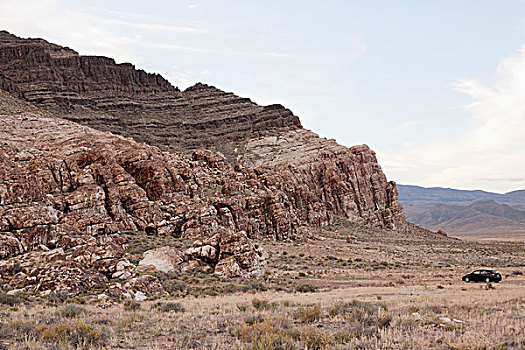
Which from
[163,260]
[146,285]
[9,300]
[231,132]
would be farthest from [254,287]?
[231,132]

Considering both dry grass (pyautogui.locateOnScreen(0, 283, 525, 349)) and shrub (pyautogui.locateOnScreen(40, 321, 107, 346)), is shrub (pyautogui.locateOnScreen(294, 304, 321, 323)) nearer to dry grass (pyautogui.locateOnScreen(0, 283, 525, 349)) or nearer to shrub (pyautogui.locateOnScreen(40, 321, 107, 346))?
dry grass (pyautogui.locateOnScreen(0, 283, 525, 349))

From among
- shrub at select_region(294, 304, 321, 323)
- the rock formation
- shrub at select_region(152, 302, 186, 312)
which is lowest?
shrub at select_region(152, 302, 186, 312)

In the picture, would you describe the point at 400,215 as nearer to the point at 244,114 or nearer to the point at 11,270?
the point at 244,114

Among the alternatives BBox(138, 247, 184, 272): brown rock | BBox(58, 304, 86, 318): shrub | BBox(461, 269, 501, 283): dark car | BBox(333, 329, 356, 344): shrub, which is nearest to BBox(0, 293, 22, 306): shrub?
BBox(58, 304, 86, 318): shrub

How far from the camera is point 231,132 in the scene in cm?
13000

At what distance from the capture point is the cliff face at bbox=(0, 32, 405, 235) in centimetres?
7194

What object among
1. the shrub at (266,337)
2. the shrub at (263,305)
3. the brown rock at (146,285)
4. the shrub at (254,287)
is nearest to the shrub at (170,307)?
the shrub at (263,305)

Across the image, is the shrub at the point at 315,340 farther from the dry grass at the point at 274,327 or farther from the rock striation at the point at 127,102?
the rock striation at the point at 127,102

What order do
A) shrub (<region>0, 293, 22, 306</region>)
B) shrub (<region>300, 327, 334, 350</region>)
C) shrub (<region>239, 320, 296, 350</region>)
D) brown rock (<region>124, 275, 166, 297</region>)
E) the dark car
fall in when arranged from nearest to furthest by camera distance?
shrub (<region>239, 320, 296, 350</region>) → shrub (<region>300, 327, 334, 350</region>) → shrub (<region>0, 293, 22, 306</region>) → brown rock (<region>124, 275, 166, 297</region>) → the dark car

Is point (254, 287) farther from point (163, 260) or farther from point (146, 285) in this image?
point (163, 260)

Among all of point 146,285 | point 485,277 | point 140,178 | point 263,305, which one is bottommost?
point 146,285

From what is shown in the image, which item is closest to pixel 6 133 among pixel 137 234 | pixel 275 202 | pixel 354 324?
pixel 137 234

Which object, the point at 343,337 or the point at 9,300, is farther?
the point at 9,300

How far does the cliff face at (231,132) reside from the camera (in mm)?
71938
